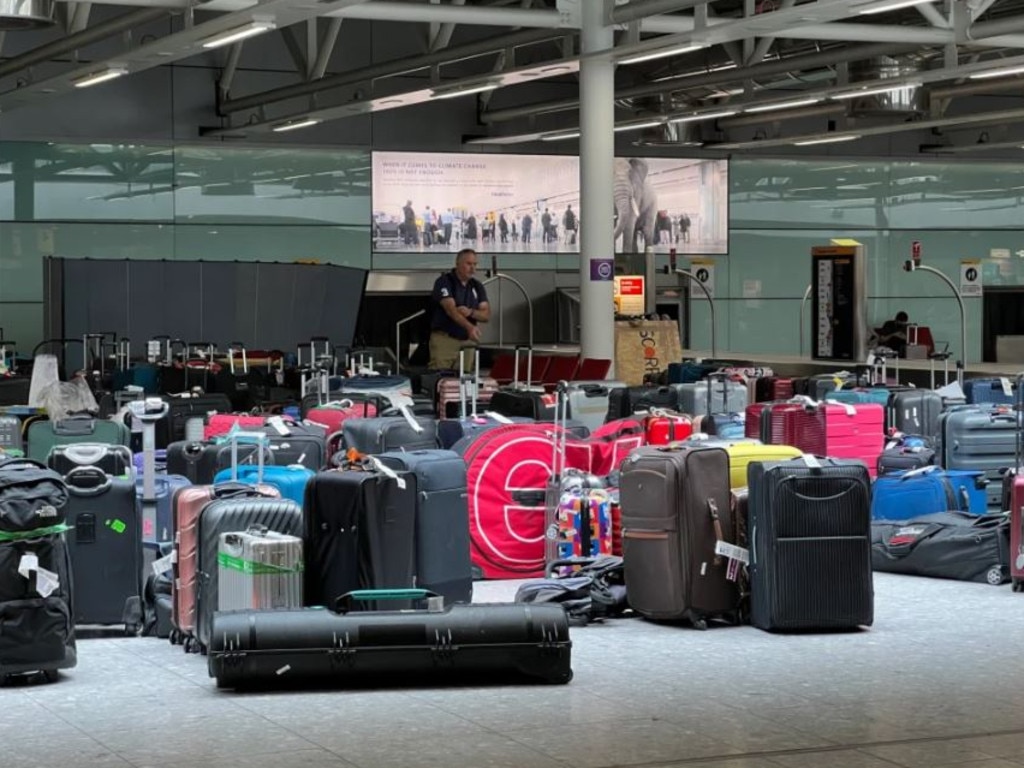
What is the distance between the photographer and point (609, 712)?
6.93 m

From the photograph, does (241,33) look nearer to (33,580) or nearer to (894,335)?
(33,580)

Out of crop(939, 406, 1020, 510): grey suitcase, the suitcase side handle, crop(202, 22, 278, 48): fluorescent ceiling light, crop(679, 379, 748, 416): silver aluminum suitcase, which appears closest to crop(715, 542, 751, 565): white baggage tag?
the suitcase side handle

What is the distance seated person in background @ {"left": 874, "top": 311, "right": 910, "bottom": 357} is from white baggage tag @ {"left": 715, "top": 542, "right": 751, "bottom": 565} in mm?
21661

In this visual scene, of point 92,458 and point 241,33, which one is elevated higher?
point 241,33

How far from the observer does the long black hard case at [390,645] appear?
7.23m

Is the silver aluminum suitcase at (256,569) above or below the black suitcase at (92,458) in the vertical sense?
below

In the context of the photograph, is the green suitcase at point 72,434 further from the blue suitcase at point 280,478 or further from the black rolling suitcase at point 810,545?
the black rolling suitcase at point 810,545

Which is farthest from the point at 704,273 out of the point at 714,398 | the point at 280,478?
the point at 280,478

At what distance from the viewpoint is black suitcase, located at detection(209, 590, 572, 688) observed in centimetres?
723

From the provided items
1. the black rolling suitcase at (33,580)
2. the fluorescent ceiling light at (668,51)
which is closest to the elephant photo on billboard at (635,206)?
the fluorescent ceiling light at (668,51)

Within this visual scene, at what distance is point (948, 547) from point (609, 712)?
407cm

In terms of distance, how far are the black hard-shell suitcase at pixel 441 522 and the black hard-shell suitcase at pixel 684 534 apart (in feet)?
2.61

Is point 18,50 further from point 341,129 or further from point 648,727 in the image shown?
point 648,727

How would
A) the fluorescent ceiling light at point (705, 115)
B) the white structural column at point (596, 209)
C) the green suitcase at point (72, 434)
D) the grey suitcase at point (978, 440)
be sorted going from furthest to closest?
1. the fluorescent ceiling light at point (705, 115)
2. the white structural column at point (596, 209)
3. the grey suitcase at point (978, 440)
4. the green suitcase at point (72, 434)
